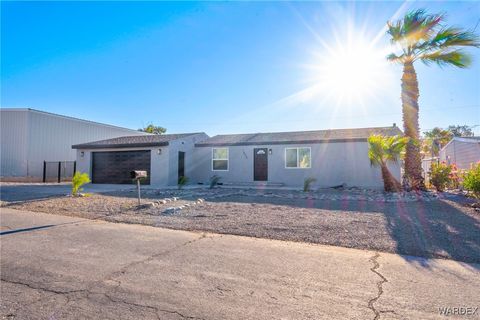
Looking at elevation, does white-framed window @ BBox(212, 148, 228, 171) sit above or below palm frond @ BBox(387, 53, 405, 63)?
below

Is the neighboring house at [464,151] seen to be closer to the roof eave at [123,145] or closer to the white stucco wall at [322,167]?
the white stucco wall at [322,167]

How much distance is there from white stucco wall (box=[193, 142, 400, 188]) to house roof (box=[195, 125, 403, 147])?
0.28 metres

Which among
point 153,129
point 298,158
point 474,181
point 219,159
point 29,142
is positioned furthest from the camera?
point 153,129

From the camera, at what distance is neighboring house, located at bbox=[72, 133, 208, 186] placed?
1580 centimetres

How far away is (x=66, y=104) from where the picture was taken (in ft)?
87.5

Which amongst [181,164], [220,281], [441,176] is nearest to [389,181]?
[441,176]

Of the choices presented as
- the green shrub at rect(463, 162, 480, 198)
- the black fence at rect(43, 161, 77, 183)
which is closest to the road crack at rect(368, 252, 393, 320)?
the green shrub at rect(463, 162, 480, 198)

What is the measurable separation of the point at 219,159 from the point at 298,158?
4.87 meters

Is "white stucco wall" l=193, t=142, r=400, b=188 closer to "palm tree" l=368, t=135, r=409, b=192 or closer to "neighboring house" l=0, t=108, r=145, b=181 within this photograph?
"palm tree" l=368, t=135, r=409, b=192

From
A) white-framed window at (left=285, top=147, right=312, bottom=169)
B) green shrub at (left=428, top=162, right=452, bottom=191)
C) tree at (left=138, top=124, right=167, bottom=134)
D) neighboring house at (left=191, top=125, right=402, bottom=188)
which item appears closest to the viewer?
green shrub at (left=428, top=162, right=452, bottom=191)

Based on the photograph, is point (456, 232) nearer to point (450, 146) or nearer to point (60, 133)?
point (450, 146)

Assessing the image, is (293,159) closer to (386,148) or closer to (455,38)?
(386,148)

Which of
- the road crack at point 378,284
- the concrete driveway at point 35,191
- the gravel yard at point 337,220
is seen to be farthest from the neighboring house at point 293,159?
the road crack at point 378,284

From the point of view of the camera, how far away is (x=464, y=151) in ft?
56.9
